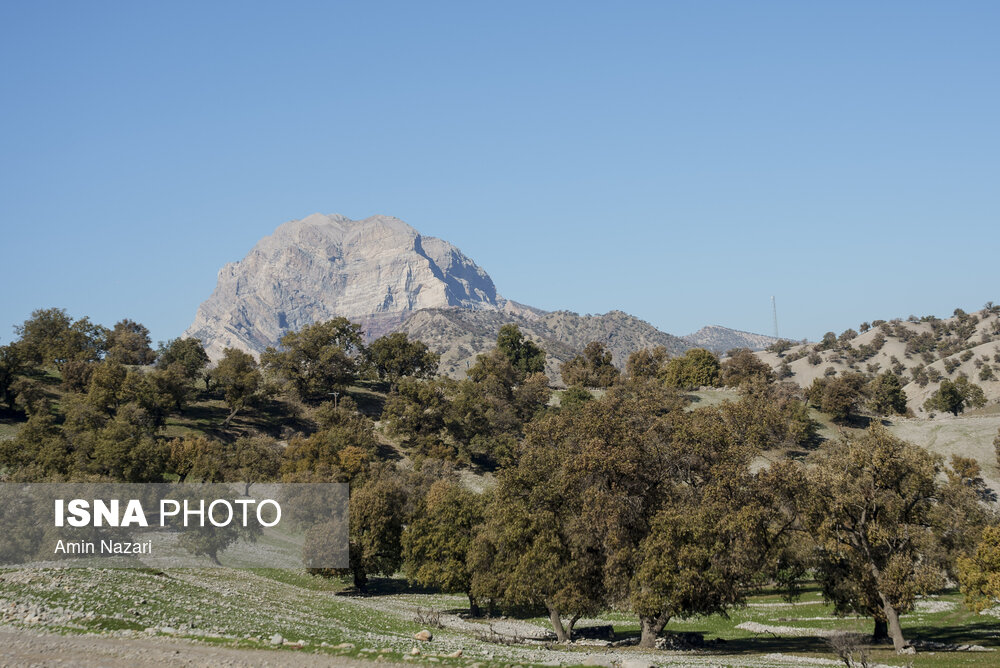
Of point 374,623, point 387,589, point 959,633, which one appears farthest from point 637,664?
point 387,589

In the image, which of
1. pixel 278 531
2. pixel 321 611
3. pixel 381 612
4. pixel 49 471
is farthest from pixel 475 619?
pixel 49 471

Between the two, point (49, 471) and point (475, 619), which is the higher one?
point (49, 471)

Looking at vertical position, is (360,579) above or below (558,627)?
above

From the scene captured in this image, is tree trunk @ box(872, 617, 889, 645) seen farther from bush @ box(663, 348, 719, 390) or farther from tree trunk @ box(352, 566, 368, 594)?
bush @ box(663, 348, 719, 390)

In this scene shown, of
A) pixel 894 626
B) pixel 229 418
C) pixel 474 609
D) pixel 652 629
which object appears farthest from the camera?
pixel 229 418

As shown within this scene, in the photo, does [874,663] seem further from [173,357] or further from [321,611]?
[173,357]

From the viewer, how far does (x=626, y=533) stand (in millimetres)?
42781

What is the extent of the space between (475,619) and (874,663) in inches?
1215

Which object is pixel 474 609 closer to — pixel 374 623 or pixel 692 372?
pixel 374 623

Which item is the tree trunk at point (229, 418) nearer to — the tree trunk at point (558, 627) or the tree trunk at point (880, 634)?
the tree trunk at point (558, 627)
